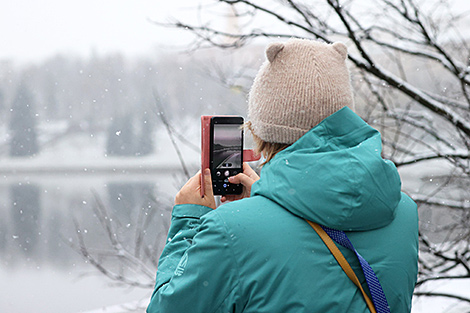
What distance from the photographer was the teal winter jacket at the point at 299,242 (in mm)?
689

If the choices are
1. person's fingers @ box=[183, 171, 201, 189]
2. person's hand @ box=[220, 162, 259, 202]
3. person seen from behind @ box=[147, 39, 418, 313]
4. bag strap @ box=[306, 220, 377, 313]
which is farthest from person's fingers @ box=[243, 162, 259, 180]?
bag strap @ box=[306, 220, 377, 313]

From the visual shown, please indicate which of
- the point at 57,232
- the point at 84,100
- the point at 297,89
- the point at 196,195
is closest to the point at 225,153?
the point at 196,195

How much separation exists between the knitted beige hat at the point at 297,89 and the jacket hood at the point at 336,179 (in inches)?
1.3

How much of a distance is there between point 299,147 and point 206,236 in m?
0.23

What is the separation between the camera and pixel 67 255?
1356 cm

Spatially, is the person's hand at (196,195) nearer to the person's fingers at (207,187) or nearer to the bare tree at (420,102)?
the person's fingers at (207,187)

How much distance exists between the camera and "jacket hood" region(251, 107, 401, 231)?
0.70m

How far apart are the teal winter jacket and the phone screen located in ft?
0.99

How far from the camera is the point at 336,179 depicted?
703 mm

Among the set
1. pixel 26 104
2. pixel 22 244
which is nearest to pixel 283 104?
pixel 26 104

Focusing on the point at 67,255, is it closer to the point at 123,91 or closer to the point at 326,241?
the point at 123,91

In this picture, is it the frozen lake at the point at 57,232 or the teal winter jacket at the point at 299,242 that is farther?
the frozen lake at the point at 57,232

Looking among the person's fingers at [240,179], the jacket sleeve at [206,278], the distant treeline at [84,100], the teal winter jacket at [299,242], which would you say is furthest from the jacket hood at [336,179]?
the distant treeline at [84,100]

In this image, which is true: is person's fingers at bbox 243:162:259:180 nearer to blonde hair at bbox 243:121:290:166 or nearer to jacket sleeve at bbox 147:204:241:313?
blonde hair at bbox 243:121:290:166
